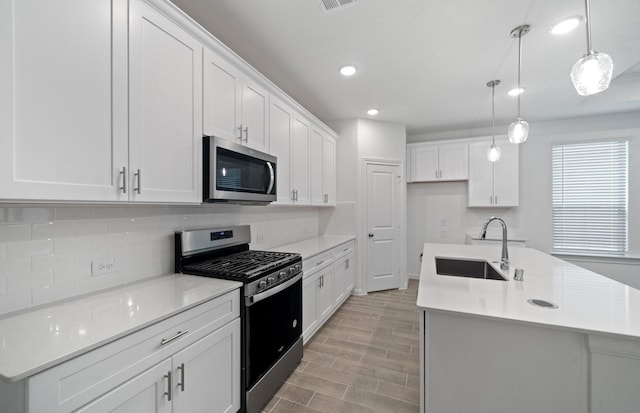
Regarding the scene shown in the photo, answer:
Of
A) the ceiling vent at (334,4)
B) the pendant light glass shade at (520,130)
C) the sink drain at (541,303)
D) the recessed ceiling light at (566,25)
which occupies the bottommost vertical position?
the sink drain at (541,303)

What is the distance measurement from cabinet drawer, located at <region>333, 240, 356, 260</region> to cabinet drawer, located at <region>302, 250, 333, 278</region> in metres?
0.18

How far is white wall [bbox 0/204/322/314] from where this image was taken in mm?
1140

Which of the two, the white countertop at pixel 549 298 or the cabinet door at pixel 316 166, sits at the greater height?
the cabinet door at pixel 316 166

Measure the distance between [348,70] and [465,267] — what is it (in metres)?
2.27

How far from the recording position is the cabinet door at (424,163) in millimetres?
4609

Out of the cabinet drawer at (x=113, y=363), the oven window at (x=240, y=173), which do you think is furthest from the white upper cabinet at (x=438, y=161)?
the cabinet drawer at (x=113, y=363)

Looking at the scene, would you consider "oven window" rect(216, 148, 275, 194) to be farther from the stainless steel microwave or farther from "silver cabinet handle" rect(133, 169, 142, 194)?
"silver cabinet handle" rect(133, 169, 142, 194)

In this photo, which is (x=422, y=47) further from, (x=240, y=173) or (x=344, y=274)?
(x=344, y=274)

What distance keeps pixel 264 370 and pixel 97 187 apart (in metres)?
1.49

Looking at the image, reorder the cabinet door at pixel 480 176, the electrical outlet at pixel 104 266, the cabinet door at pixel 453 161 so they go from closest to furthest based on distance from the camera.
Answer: the electrical outlet at pixel 104 266
the cabinet door at pixel 480 176
the cabinet door at pixel 453 161

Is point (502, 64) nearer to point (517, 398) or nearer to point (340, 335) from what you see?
point (517, 398)

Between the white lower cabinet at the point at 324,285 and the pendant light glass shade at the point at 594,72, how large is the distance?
7.20 ft

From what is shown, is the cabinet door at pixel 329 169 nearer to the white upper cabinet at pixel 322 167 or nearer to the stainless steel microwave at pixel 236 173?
the white upper cabinet at pixel 322 167

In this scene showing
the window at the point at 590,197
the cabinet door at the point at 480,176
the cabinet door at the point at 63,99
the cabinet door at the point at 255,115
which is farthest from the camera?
the cabinet door at the point at 480,176
